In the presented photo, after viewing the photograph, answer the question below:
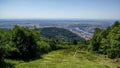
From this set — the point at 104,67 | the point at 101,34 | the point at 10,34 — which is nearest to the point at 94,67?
the point at 104,67

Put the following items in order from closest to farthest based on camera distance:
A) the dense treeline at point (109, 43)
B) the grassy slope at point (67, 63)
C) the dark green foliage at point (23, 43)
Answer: the grassy slope at point (67, 63) < the dark green foliage at point (23, 43) < the dense treeline at point (109, 43)

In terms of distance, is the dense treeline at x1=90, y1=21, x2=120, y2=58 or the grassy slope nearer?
the grassy slope

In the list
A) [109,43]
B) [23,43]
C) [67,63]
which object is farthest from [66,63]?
[109,43]

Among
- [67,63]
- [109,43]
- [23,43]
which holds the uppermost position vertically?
[23,43]

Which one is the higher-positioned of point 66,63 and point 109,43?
point 109,43

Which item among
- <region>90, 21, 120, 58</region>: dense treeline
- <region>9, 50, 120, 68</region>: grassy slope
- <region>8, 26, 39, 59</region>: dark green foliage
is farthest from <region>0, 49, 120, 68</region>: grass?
<region>90, 21, 120, 58</region>: dense treeline

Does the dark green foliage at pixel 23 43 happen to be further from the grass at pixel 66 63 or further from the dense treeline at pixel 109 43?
the dense treeline at pixel 109 43

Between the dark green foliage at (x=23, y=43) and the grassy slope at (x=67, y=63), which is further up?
the dark green foliage at (x=23, y=43)

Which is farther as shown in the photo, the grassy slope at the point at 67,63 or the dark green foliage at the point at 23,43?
the dark green foliage at the point at 23,43

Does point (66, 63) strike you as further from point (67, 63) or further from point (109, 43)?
point (109, 43)

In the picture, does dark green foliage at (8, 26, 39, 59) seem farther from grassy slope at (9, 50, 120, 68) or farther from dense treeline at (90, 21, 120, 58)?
dense treeline at (90, 21, 120, 58)

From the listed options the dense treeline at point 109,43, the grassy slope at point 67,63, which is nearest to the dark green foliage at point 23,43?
the grassy slope at point 67,63
